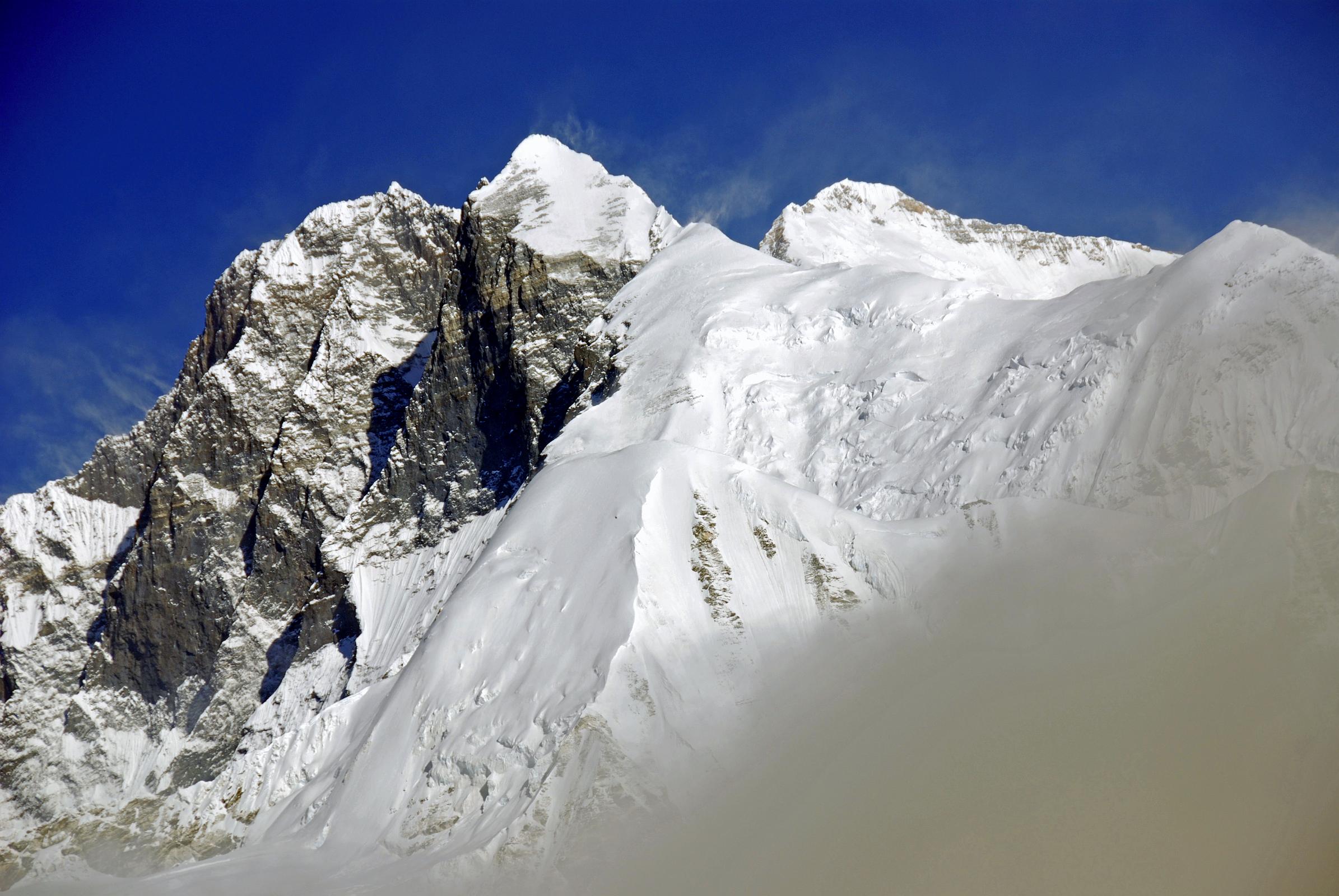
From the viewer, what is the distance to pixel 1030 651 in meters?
37.4

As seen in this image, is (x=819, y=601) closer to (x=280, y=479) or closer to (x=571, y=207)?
(x=571, y=207)

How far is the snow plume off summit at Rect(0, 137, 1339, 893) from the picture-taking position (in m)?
32.8

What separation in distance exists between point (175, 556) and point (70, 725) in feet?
66.5

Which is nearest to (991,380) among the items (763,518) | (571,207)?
(763,518)

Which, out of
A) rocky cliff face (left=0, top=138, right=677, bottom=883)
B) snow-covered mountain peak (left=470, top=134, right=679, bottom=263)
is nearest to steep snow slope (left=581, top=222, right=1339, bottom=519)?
A: rocky cliff face (left=0, top=138, right=677, bottom=883)

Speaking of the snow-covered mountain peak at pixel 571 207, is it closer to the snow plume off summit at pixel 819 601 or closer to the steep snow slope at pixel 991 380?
the snow plume off summit at pixel 819 601

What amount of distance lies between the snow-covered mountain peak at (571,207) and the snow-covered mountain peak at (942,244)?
13.6 meters

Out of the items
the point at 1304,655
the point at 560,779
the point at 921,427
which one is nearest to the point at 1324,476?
the point at 1304,655

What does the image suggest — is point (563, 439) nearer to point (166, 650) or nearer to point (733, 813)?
point (733, 813)

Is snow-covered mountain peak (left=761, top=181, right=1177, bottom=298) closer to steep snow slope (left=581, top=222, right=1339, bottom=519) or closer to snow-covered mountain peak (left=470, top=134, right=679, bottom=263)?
snow-covered mountain peak (left=470, top=134, right=679, bottom=263)

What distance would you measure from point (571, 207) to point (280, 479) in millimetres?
38390

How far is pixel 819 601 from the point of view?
4600cm

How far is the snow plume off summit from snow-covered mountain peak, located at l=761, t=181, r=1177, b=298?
2224cm

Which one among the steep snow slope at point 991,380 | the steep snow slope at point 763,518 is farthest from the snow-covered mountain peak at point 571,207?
the steep snow slope at point 763,518
